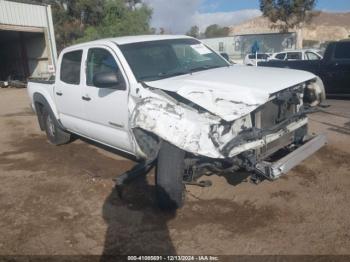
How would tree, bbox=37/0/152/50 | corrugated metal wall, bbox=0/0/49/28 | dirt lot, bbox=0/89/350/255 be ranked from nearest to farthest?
1. dirt lot, bbox=0/89/350/255
2. corrugated metal wall, bbox=0/0/49/28
3. tree, bbox=37/0/152/50

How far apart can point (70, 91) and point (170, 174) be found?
2728mm

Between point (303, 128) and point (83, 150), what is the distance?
4.01m

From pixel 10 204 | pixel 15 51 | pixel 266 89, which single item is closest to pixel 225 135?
pixel 266 89

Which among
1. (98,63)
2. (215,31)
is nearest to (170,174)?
(98,63)

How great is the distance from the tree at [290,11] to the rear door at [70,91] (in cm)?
2811

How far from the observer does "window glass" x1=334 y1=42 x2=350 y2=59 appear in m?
10.1

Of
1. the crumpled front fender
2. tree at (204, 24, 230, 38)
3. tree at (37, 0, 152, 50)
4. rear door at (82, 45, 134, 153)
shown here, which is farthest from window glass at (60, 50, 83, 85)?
tree at (204, 24, 230, 38)

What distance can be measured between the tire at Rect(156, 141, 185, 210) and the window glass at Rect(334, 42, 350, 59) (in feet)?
25.8

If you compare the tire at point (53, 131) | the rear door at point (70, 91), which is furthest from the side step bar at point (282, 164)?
the tire at point (53, 131)

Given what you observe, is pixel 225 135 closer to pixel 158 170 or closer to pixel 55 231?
pixel 158 170

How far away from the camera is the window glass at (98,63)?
5.04 meters

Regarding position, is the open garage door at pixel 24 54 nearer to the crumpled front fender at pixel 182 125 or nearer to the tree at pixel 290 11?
the tree at pixel 290 11

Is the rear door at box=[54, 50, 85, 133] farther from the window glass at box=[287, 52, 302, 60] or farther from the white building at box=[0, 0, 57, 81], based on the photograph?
the white building at box=[0, 0, 57, 81]

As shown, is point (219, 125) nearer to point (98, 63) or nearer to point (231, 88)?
point (231, 88)
